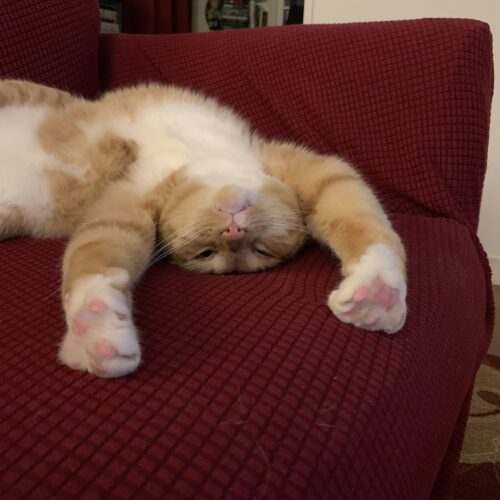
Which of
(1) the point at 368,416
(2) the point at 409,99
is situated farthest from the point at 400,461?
(2) the point at 409,99

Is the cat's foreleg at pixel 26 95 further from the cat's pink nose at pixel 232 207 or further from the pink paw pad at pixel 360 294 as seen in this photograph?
the pink paw pad at pixel 360 294

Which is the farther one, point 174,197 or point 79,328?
point 174,197

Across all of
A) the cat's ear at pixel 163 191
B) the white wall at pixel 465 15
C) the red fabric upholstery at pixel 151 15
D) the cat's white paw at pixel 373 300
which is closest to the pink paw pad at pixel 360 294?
the cat's white paw at pixel 373 300

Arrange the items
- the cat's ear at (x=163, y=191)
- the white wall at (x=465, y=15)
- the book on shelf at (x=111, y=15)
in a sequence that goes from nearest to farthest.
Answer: the cat's ear at (x=163, y=191)
the white wall at (x=465, y=15)
the book on shelf at (x=111, y=15)

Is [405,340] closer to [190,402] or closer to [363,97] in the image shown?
[190,402]

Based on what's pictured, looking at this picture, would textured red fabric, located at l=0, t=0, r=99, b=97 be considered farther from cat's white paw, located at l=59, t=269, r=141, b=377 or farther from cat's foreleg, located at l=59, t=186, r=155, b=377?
cat's white paw, located at l=59, t=269, r=141, b=377

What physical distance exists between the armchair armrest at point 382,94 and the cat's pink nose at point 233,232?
0.44 m

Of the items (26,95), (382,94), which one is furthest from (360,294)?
(26,95)

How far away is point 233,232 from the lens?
1.00 meters

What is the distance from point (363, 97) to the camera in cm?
126

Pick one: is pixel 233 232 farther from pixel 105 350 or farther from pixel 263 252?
pixel 105 350

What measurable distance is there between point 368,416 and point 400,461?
2.8 inches

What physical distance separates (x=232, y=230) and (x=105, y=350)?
1.56ft

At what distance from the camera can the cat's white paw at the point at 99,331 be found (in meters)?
0.57
